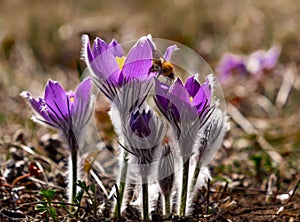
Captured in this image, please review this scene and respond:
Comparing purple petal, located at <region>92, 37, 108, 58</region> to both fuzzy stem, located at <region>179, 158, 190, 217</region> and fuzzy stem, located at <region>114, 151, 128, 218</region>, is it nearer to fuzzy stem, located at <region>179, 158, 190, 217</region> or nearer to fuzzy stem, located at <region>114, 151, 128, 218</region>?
fuzzy stem, located at <region>114, 151, 128, 218</region>

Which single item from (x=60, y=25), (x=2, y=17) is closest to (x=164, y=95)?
(x=60, y=25)

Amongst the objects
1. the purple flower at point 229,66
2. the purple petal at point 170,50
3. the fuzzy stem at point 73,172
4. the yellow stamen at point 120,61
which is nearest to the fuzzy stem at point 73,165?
the fuzzy stem at point 73,172

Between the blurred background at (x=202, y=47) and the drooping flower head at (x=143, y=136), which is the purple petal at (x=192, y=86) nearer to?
the drooping flower head at (x=143, y=136)

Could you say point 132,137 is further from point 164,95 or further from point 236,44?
point 236,44

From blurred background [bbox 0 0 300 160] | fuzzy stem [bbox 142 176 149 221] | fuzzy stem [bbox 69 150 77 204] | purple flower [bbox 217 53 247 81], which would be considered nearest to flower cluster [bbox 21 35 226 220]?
fuzzy stem [bbox 142 176 149 221]

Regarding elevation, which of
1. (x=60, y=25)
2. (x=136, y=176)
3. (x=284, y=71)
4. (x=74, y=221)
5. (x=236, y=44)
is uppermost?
(x=60, y=25)
